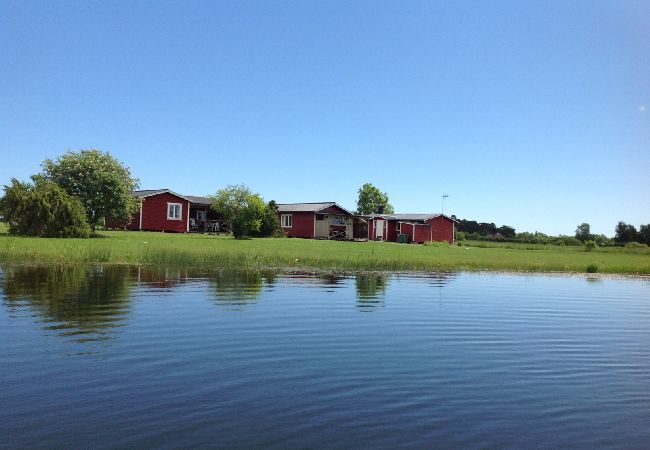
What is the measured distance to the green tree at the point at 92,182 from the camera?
155ft

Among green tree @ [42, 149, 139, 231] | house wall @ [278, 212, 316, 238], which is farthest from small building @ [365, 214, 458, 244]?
green tree @ [42, 149, 139, 231]

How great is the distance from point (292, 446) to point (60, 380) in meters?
3.97

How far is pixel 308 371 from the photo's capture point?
9.47 m

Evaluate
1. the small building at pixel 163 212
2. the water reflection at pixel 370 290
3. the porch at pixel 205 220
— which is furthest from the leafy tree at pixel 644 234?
the water reflection at pixel 370 290

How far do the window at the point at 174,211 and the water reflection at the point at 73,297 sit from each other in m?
38.3

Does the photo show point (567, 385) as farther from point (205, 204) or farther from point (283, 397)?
point (205, 204)

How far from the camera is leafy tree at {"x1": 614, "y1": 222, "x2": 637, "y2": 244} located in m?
98.6

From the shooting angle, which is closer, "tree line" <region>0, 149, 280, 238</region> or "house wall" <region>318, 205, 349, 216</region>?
"tree line" <region>0, 149, 280, 238</region>

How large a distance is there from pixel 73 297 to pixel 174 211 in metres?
47.7

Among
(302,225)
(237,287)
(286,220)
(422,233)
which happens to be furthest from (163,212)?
(237,287)

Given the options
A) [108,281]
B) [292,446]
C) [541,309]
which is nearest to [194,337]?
[292,446]

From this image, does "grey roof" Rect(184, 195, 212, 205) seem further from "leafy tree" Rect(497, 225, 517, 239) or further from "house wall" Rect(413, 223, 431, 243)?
"leafy tree" Rect(497, 225, 517, 239)

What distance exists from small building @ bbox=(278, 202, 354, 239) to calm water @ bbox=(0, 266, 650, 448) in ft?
157

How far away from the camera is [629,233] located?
10025 centimetres
